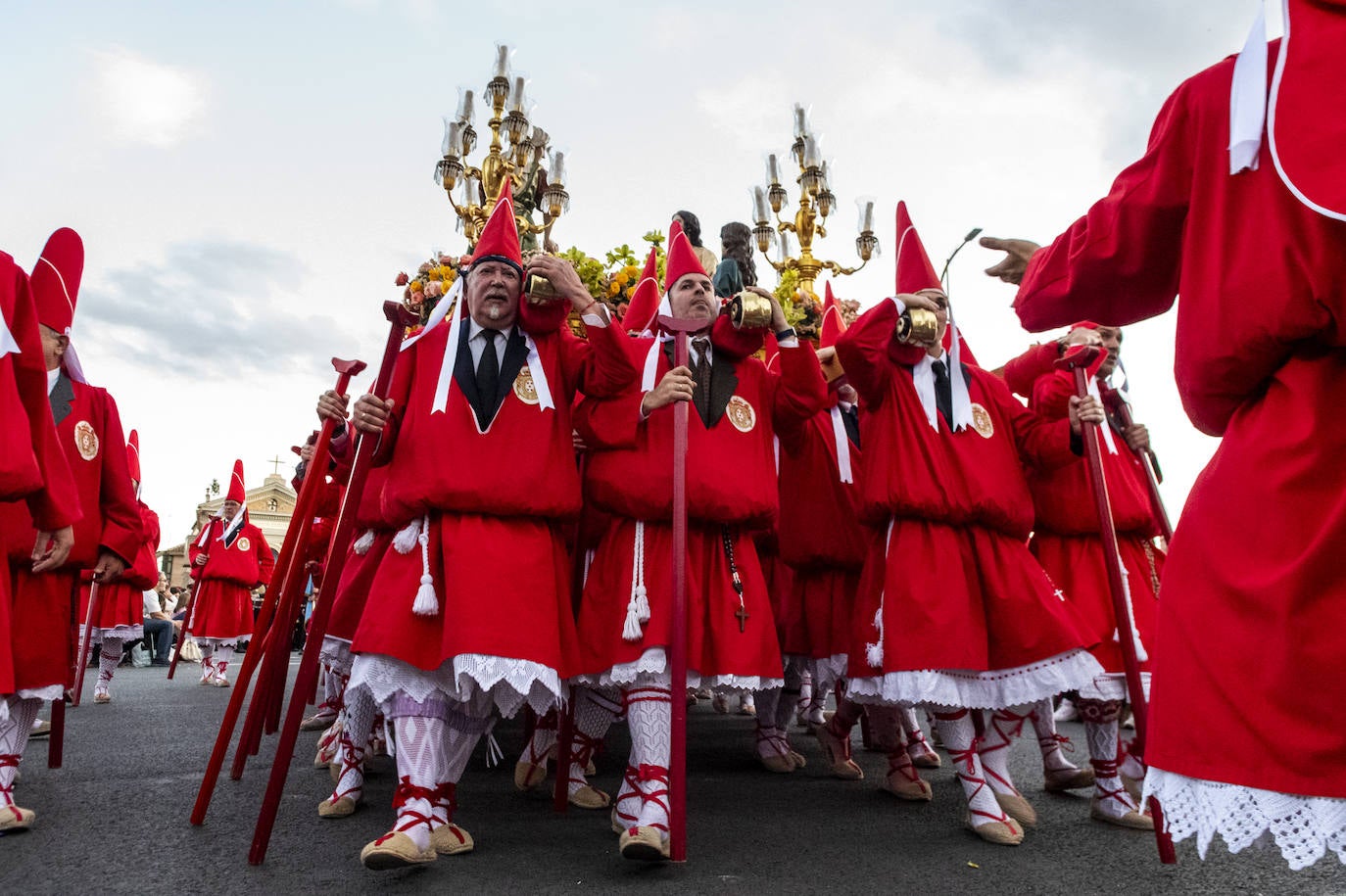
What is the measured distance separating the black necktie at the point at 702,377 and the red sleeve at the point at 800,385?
1.01 ft

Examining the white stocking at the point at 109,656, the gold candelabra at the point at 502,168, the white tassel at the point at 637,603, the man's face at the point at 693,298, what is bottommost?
the white stocking at the point at 109,656

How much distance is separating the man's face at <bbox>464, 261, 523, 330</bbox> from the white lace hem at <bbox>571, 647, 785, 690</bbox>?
4.29 feet

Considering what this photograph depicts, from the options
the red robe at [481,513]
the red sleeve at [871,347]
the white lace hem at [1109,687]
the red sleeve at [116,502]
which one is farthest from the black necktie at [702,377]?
the red sleeve at [116,502]

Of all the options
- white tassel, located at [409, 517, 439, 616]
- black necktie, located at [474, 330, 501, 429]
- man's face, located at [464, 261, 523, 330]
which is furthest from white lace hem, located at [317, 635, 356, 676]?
man's face, located at [464, 261, 523, 330]

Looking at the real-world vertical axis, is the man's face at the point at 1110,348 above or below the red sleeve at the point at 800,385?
above

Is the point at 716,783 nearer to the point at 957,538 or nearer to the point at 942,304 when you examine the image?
the point at 957,538

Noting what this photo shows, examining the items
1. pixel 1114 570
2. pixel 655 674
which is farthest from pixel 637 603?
pixel 1114 570

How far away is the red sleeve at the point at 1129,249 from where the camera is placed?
1626 millimetres

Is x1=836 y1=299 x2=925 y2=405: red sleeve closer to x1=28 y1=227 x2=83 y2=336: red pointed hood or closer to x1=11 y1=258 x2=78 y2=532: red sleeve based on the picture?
x1=11 y1=258 x2=78 y2=532: red sleeve

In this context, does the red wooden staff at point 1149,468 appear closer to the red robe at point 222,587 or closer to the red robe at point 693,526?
the red robe at point 693,526

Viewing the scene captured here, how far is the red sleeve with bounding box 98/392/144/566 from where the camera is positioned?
3.91 meters

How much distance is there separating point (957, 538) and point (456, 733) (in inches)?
74.4

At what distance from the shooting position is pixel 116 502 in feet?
13.0

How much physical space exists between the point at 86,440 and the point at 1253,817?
4.38 m
